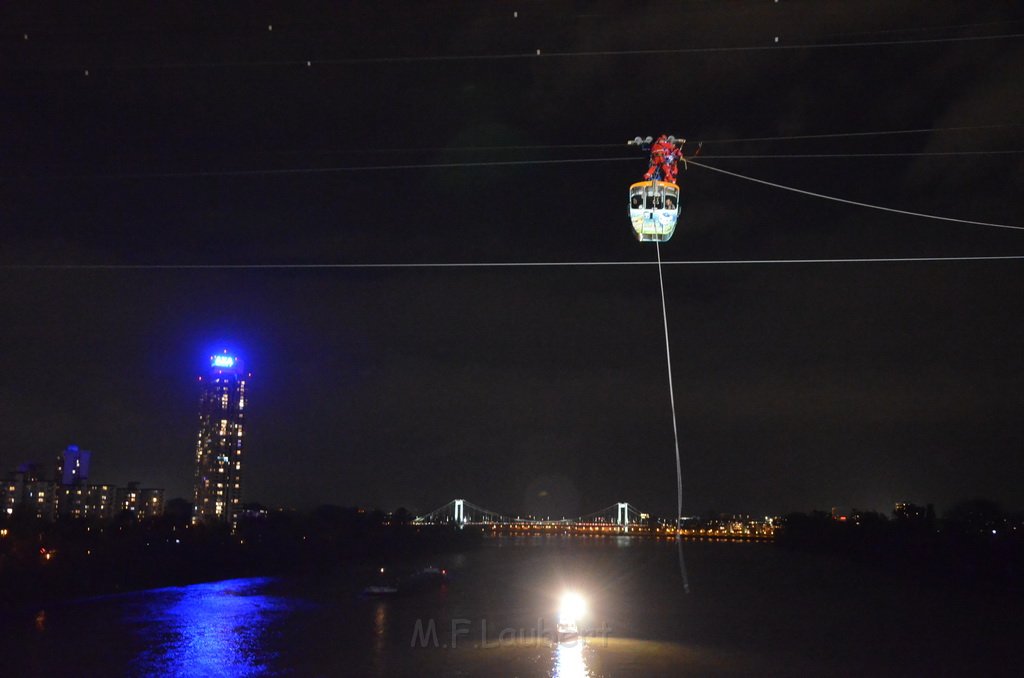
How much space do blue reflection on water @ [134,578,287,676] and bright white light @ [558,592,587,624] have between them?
330 inches

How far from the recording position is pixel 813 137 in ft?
37.4

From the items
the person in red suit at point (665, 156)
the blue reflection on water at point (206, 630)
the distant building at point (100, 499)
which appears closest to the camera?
the person in red suit at point (665, 156)

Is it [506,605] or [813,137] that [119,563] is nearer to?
[506,605]

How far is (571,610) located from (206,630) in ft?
38.1

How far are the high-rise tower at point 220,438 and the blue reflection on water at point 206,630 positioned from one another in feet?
213

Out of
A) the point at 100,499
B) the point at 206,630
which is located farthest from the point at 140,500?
the point at 206,630

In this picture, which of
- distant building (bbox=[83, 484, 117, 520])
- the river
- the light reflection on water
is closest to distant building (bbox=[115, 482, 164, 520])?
distant building (bbox=[83, 484, 117, 520])

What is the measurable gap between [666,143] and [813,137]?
3.21m

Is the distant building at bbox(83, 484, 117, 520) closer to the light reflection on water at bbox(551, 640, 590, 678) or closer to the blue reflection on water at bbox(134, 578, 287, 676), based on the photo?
the blue reflection on water at bbox(134, 578, 287, 676)

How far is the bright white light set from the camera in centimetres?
2512

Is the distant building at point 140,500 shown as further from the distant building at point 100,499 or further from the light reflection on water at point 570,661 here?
the light reflection on water at point 570,661

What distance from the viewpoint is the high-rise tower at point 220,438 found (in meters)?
102

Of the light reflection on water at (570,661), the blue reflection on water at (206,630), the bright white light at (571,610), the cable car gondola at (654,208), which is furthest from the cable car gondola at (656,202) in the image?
the bright white light at (571,610)

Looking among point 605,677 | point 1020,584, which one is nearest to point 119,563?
point 605,677
